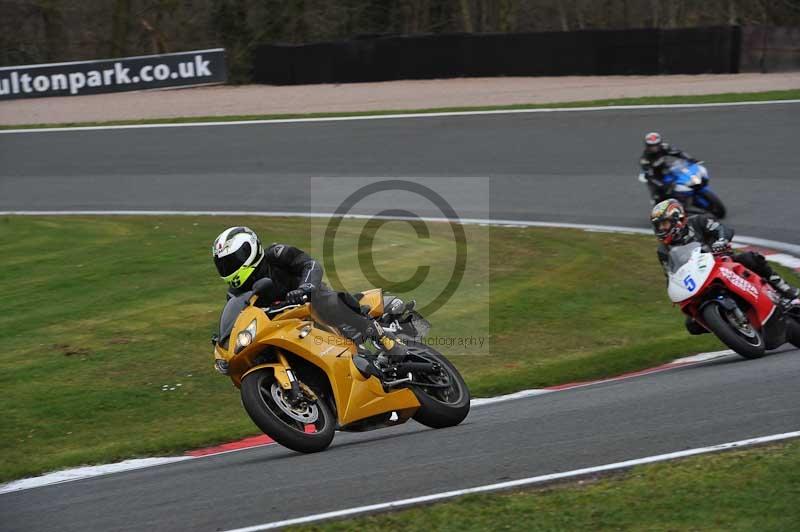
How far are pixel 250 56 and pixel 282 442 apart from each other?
24.7 meters

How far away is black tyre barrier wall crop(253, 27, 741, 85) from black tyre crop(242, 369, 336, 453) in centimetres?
1999

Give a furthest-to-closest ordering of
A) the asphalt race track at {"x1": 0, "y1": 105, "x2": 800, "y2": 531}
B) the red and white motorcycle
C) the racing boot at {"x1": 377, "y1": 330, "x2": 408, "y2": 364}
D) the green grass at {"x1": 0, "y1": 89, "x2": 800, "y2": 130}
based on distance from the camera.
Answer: the green grass at {"x1": 0, "y1": 89, "x2": 800, "y2": 130} → the red and white motorcycle → the racing boot at {"x1": 377, "y1": 330, "x2": 408, "y2": 364} → the asphalt race track at {"x1": 0, "y1": 105, "x2": 800, "y2": 531}

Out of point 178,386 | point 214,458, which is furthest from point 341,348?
point 178,386

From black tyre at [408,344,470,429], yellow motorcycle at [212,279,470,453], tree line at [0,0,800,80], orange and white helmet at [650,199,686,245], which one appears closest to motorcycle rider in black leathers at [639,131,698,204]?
orange and white helmet at [650,199,686,245]

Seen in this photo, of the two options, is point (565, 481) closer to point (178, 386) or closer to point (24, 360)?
point (178, 386)

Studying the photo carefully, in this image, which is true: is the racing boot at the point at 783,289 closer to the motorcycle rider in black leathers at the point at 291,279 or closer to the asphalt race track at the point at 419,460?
the asphalt race track at the point at 419,460

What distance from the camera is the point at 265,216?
17312mm

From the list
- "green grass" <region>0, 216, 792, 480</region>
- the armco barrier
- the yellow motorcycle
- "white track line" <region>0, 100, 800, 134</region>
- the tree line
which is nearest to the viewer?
the yellow motorcycle

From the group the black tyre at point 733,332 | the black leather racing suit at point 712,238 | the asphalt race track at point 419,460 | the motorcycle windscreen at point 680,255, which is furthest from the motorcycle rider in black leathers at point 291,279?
the black leather racing suit at point 712,238

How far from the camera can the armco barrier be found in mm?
27234

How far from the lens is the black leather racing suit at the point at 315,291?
6945 millimetres

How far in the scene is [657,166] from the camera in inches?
623

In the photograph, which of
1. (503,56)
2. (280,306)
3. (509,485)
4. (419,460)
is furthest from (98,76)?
(509,485)

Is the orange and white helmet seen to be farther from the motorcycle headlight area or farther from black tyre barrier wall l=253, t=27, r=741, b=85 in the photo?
black tyre barrier wall l=253, t=27, r=741, b=85
